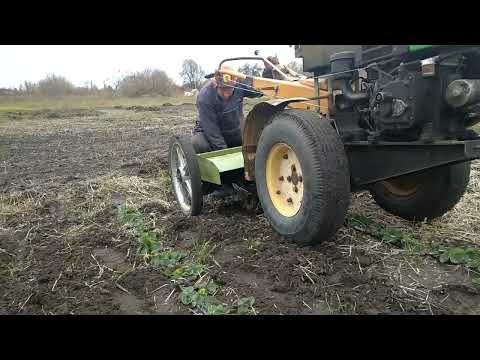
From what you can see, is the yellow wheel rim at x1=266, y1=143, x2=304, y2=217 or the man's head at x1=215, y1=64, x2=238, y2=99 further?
the man's head at x1=215, y1=64, x2=238, y2=99

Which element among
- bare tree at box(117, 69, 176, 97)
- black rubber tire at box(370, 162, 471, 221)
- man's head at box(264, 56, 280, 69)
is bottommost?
black rubber tire at box(370, 162, 471, 221)

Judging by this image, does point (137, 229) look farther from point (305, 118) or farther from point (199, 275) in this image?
point (305, 118)

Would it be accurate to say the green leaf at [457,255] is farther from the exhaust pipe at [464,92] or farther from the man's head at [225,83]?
the man's head at [225,83]

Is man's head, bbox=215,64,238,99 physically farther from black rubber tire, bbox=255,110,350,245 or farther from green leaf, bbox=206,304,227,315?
green leaf, bbox=206,304,227,315

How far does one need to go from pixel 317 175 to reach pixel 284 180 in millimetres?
671

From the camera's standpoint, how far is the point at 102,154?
10742 millimetres

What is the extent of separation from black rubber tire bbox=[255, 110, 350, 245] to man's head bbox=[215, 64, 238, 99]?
1.96 metres

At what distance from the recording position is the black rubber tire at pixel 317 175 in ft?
10.3

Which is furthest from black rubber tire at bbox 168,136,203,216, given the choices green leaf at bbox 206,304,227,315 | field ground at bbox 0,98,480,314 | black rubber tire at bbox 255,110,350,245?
green leaf at bbox 206,304,227,315

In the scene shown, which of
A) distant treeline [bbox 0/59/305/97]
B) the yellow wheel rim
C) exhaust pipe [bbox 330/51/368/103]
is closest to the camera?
exhaust pipe [bbox 330/51/368/103]

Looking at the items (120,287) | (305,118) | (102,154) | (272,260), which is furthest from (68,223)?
(102,154)

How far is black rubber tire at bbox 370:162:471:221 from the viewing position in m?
3.75

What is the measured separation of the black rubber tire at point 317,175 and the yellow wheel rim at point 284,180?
0.19m

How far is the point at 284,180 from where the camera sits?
3.79 m
